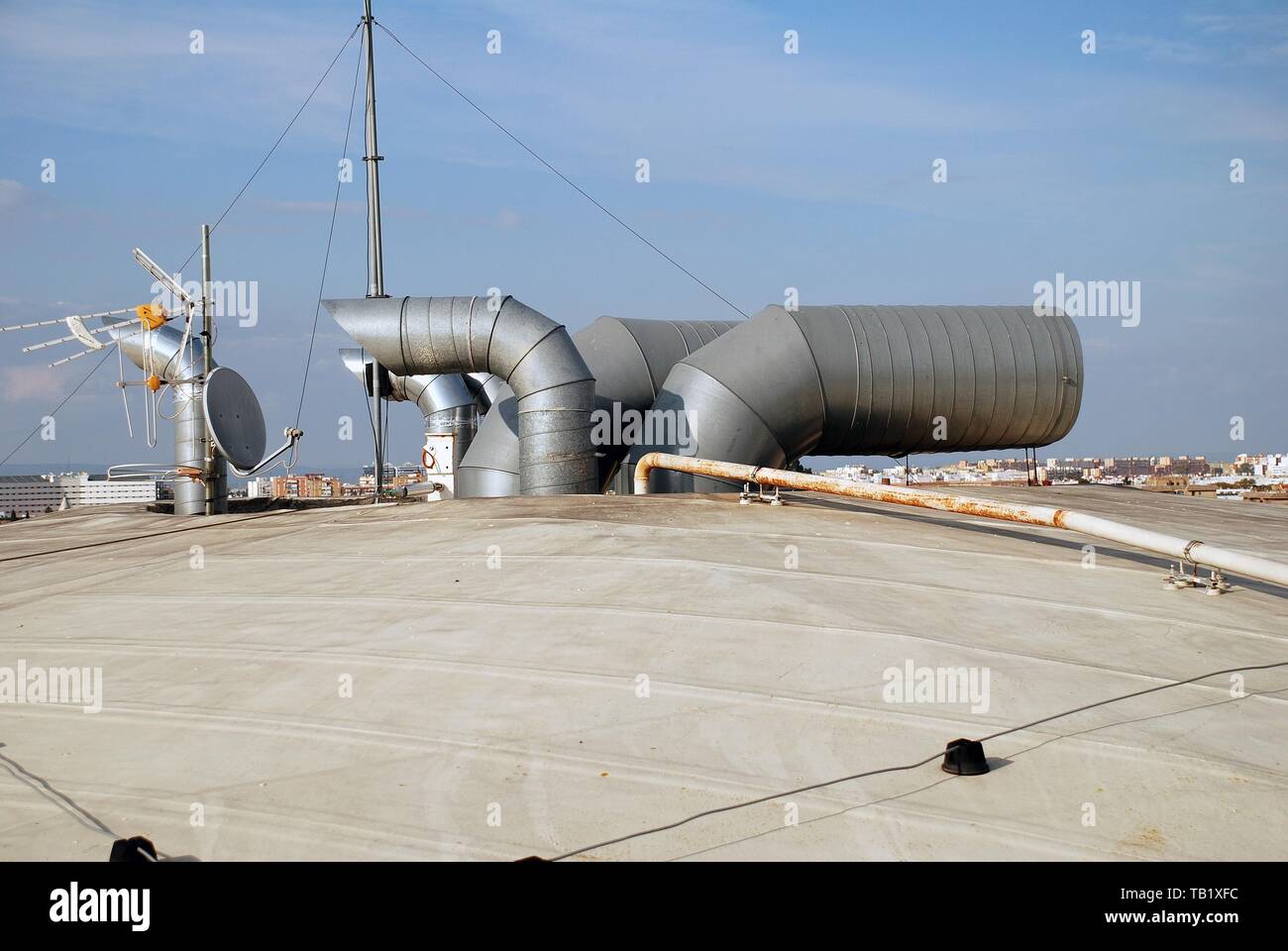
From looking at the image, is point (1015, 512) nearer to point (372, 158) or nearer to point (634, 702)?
point (634, 702)

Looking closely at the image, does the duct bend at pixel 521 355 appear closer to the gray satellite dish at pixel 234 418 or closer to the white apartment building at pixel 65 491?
the gray satellite dish at pixel 234 418

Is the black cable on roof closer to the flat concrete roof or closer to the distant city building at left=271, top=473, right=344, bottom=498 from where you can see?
the flat concrete roof

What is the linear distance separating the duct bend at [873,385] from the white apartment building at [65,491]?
13.0m

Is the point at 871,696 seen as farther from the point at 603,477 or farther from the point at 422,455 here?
the point at 422,455

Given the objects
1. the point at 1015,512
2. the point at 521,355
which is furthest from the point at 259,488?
the point at 1015,512

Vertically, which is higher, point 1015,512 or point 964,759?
point 1015,512

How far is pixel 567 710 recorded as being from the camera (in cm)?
680

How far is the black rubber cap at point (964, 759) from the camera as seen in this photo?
5941 millimetres

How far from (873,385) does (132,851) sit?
53.2ft

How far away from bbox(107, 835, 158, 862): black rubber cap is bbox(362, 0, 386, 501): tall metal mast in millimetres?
15367

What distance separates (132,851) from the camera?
14.7 ft

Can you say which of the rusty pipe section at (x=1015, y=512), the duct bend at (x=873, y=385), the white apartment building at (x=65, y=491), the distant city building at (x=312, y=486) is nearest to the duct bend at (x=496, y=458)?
the duct bend at (x=873, y=385)
